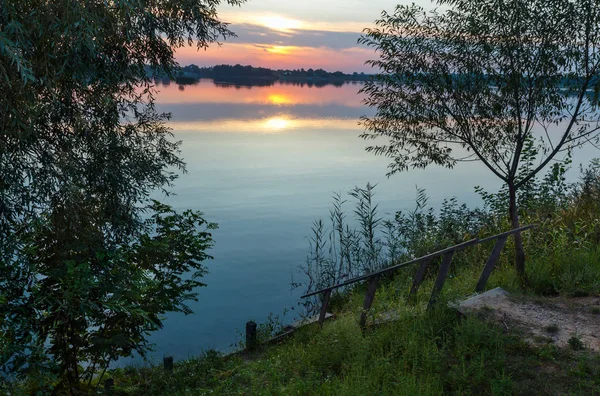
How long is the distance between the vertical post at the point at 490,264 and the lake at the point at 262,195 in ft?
18.4

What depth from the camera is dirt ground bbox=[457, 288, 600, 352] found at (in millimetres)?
8148

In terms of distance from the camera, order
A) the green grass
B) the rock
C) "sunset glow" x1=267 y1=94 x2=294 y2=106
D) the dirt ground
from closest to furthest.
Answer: the green grass → the dirt ground → the rock → "sunset glow" x1=267 y1=94 x2=294 y2=106

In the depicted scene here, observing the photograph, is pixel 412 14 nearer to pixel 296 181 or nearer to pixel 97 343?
pixel 97 343

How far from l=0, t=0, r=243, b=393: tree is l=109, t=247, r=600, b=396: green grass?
158 cm

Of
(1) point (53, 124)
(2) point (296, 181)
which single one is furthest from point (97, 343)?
(2) point (296, 181)

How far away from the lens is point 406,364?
24.5 ft

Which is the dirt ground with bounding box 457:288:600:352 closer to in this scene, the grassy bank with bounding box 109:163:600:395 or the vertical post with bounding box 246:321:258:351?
the grassy bank with bounding box 109:163:600:395

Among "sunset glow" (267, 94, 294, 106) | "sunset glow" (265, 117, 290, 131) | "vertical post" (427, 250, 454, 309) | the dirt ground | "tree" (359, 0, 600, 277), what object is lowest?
"sunset glow" (265, 117, 290, 131)

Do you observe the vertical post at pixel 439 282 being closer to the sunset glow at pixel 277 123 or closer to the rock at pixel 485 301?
the rock at pixel 485 301

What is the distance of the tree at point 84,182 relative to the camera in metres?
7.61

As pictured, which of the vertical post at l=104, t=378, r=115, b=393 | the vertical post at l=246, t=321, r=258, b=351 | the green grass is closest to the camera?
the green grass

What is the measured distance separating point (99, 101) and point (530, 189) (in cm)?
1257

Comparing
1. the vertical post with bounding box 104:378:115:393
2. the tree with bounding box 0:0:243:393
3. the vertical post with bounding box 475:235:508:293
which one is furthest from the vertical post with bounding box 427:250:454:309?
the vertical post with bounding box 104:378:115:393

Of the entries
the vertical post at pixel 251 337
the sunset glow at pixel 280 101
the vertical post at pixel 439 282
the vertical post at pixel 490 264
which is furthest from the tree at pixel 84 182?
the sunset glow at pixel 280 101
